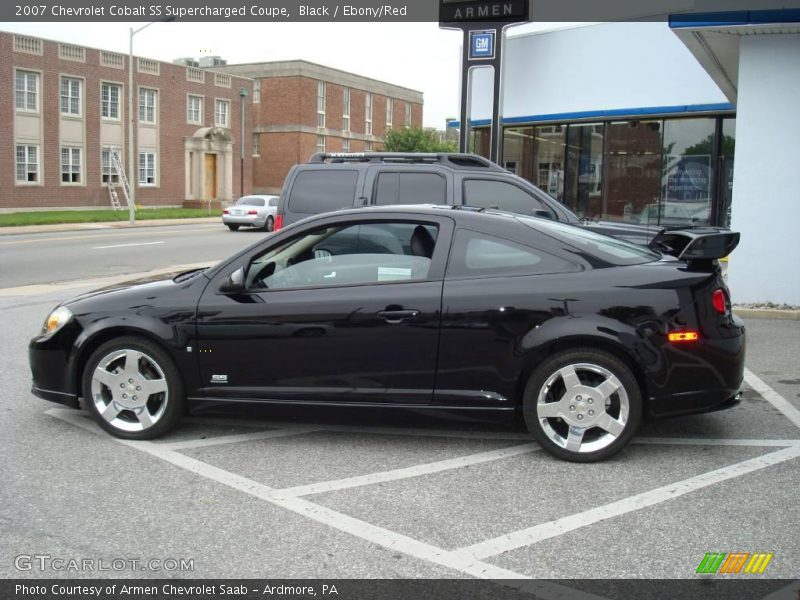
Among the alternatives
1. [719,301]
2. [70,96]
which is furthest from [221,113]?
[719,301]

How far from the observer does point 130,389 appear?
5402mm

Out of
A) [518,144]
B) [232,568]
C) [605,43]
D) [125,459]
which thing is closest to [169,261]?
[518,144]

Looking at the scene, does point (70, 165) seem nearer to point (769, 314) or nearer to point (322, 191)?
point (322, 191)

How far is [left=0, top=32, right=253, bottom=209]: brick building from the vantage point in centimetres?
4141

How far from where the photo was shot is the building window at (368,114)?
72438mm

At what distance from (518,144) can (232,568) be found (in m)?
19.2

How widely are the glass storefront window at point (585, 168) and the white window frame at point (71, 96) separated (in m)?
32.7

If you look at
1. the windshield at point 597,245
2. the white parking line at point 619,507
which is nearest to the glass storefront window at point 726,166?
the windshield at point 597,245

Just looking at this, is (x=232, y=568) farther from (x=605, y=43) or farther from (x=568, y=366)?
(x=605, y=43)

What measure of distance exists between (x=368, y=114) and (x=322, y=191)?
215 feet

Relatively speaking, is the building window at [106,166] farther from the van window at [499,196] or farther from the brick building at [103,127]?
the van window at [499,196]

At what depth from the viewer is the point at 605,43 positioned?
741 inches

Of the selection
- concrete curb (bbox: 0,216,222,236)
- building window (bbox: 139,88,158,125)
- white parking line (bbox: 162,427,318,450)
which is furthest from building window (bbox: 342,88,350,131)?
white parking line (bbox: 162,427,318,450)

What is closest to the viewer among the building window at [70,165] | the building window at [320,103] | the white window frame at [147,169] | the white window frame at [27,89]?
the white window frame at [27,89]
